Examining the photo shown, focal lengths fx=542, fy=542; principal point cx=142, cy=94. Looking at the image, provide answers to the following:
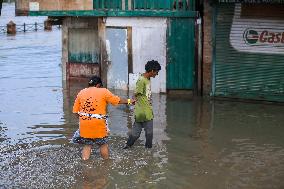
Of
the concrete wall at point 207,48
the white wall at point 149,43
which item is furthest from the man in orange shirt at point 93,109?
the white wall at point 149,43

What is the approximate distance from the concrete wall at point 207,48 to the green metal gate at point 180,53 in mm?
389

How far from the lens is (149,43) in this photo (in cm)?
1617

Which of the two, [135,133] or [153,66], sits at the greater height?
[153,66]

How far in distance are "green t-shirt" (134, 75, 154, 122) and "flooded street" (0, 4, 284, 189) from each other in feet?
2.44

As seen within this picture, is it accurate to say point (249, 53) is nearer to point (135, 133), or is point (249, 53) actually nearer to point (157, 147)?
point (157, 147)

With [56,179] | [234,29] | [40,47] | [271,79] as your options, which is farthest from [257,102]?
[40,47]

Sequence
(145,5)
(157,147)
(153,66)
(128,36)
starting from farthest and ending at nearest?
(128,36), (145,5), (157,147), (153,66)

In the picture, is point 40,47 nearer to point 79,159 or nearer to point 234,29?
point 234,29

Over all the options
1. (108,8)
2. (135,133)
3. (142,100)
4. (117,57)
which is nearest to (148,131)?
(135,133)

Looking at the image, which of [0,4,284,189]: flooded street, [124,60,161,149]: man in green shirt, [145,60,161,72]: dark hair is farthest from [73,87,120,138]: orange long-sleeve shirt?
[145,60,161,72]: dark hair

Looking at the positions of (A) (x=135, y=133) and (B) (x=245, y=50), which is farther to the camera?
(B) (x=245, y=50)

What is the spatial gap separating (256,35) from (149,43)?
3306mm

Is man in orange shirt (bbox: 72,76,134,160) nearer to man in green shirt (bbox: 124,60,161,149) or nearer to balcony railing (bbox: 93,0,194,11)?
man in green shirt (bbox: 124,60,161,149)

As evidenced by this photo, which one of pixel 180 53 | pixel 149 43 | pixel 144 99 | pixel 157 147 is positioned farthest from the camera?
pixel 149 43
